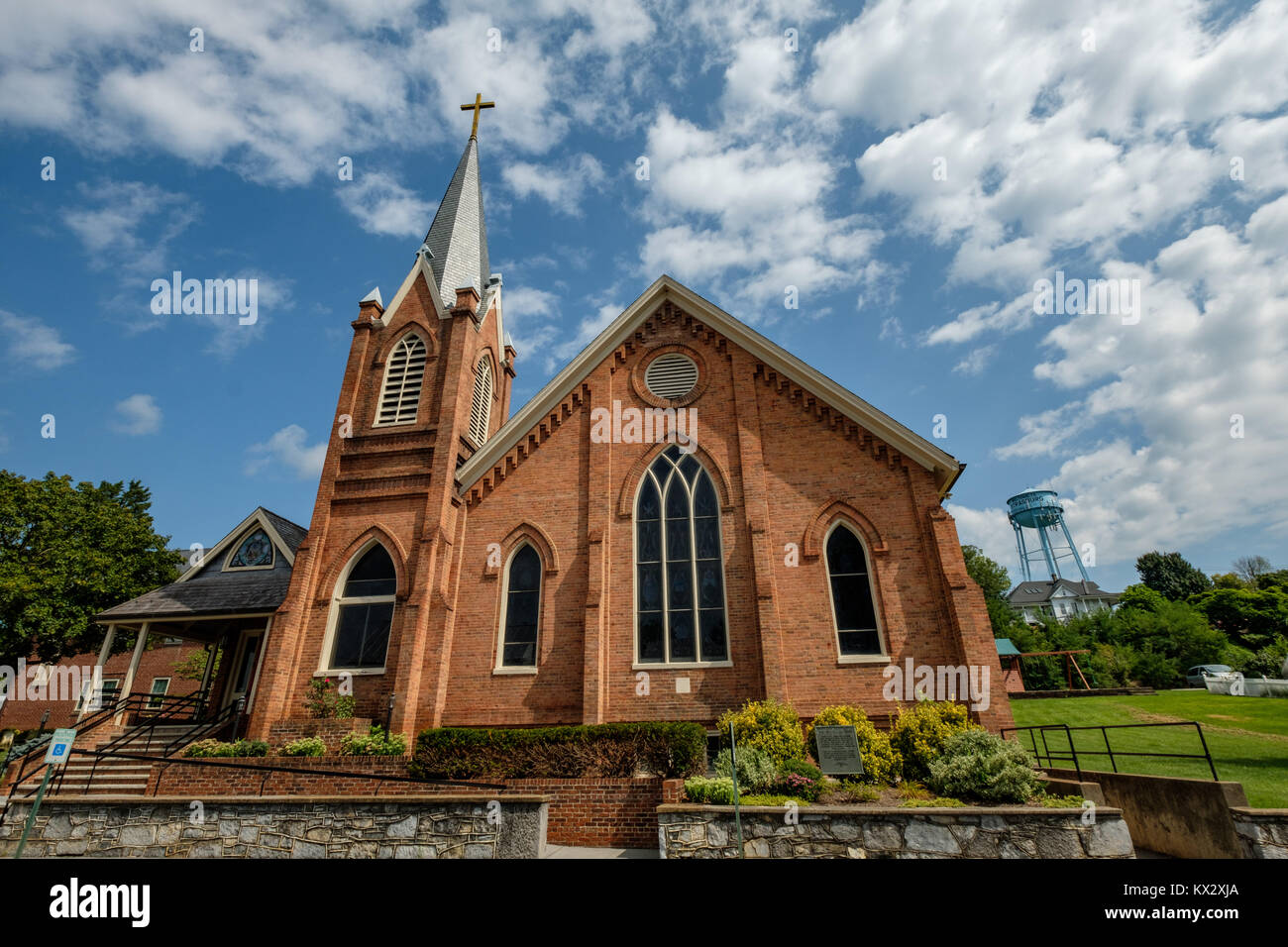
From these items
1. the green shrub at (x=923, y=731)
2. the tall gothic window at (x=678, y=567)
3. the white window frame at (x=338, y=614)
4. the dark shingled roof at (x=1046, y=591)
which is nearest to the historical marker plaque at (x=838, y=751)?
the green shrub at (x=923, y=731)

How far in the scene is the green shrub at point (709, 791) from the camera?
29.1 ft

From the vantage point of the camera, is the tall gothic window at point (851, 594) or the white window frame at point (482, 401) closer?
the tall gothic window at point (851, 594)

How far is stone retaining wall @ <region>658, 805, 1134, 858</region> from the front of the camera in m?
7.42

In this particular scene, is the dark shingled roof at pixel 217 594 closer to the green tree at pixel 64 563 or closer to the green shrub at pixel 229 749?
the green shrub at pixel 229 749

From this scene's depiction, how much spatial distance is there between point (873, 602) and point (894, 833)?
21.1 feet

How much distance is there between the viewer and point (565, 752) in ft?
37.2

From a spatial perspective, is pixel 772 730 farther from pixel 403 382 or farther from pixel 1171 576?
pixel 1171 576

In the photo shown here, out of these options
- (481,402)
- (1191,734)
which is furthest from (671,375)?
(1191,734)

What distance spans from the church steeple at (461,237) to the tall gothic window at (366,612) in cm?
791

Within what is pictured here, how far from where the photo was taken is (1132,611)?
46875 mm
